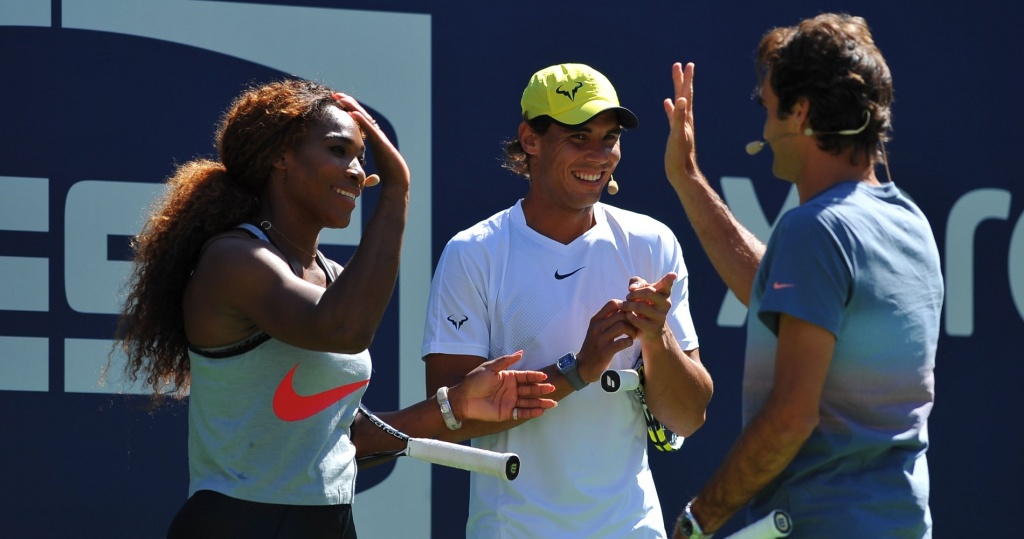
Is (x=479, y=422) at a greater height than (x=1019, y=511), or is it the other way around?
(x=479, y=422)

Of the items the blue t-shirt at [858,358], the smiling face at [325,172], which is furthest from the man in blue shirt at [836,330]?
the smiling face at [325,172]

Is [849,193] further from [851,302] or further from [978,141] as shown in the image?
[978,141]

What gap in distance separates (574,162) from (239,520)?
1.19 meters

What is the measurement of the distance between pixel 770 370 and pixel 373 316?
0.72m

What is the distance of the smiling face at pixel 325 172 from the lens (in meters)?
2.46

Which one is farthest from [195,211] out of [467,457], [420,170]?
[420,170]

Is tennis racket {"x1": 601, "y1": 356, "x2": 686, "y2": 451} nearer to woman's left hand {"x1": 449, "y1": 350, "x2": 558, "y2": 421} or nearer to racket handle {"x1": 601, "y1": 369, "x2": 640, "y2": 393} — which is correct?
racket handle {"x1": 601, "y1": 369, "x2": 640, "y2": 393}

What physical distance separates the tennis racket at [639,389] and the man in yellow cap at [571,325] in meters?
0.02

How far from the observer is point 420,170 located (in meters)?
3.74

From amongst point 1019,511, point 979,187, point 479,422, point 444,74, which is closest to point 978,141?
point 979,187

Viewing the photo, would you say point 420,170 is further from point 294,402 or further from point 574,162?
point 294,402

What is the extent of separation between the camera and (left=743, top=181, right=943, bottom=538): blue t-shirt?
1963 mm

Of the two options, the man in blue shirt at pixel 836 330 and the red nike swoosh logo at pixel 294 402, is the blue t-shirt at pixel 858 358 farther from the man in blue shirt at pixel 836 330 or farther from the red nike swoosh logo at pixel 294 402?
the red nike swoosh logo at pixel 294 402

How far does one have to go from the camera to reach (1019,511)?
4.12 metres
